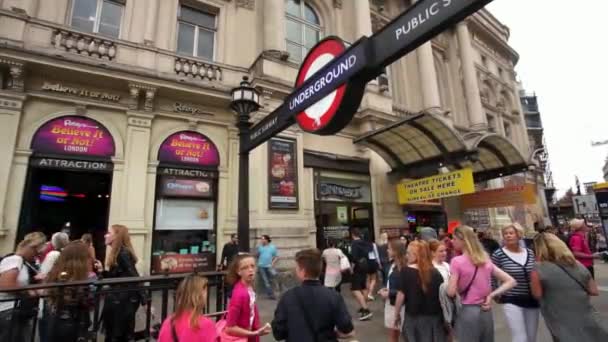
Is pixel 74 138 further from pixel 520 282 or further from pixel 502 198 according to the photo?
pixel 502 198

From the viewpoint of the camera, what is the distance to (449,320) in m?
3.29

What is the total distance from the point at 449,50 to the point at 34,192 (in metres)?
21.2

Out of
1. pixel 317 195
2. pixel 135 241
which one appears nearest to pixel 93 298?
pixel 135 241

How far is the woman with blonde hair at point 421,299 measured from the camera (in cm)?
329

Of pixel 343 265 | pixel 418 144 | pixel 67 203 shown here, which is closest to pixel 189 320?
pixel 343 265

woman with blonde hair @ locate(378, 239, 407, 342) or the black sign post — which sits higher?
the black sign post

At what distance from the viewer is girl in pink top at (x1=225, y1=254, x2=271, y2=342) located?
8.55 feet

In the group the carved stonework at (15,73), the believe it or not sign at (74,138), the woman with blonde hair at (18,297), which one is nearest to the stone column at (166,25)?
the believe it or not sign at (74,138)

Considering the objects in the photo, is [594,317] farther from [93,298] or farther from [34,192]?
[34,192]

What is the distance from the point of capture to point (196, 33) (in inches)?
431

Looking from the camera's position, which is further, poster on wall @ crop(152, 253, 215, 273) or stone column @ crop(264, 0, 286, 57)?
stone column @ crop(264, 0, 286, 57)

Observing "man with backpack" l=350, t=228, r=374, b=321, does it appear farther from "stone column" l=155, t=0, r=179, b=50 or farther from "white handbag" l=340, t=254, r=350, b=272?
"stone column" l=155, t=0, r=179, b=50

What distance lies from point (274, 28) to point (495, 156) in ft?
33.4

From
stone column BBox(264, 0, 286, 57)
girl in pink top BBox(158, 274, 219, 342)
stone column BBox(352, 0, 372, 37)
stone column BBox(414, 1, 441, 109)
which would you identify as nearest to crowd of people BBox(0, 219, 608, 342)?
girl in pink top BBox(158, 274, 219, 342)
